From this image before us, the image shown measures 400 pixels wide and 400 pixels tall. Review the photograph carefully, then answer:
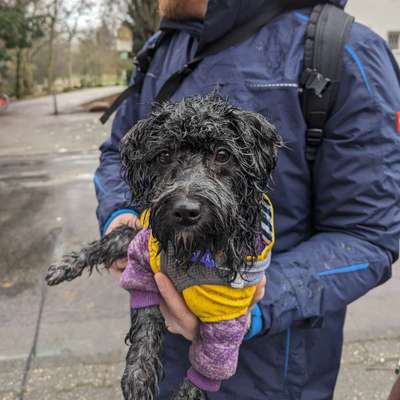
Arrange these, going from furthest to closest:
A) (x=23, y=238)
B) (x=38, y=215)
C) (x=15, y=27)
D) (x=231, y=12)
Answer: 1. (x=15, y=27)
2. (x=38, y=215)
3. (x=23, y=238)
4. (x=231, y=12)

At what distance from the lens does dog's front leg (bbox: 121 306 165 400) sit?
1667 mm

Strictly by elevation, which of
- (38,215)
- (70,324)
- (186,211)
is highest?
(186,211)

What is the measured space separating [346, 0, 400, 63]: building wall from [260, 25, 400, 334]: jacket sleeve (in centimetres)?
1924

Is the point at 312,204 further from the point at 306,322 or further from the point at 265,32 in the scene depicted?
the point at 265,32

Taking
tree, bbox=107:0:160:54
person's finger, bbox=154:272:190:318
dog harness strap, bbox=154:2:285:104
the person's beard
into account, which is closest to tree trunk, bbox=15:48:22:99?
tree, bbox=107:0:160:54

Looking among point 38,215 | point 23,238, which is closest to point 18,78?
point 38,215

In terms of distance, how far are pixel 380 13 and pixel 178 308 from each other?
20302 millimetres

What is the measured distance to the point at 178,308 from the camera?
1.57 m

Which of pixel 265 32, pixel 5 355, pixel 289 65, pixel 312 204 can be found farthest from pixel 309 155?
pixel 5 355

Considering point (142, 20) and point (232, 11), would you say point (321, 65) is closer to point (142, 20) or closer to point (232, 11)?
point (232, 11)

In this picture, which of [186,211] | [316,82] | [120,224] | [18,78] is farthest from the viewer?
[18,78]

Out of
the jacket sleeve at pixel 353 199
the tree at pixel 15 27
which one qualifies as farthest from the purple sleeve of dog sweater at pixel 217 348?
the tree at pixel 15 27

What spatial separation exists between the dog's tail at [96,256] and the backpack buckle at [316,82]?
1.02 m

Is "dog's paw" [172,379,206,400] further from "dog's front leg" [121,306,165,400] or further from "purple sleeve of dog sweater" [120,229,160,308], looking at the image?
"purple sleeve of dog sweater" [120,229,160,308]
